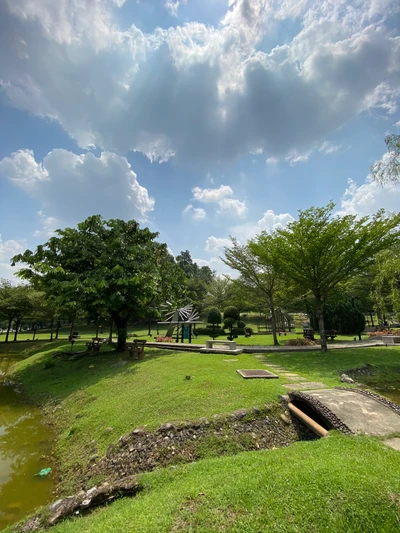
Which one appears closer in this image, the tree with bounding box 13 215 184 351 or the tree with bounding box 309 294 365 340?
the tree with bounding box 13 215 184 351

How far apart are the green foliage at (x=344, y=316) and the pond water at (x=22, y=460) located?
20.8 m

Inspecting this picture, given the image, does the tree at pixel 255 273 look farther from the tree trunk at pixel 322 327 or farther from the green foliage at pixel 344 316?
the green foliage at pixel 344 316

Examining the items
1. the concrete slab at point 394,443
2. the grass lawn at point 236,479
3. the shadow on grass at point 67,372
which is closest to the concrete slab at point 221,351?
the shadow on grass at point 67,372

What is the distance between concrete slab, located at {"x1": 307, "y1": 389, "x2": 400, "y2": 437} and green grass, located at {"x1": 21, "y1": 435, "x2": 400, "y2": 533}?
0.81 metres

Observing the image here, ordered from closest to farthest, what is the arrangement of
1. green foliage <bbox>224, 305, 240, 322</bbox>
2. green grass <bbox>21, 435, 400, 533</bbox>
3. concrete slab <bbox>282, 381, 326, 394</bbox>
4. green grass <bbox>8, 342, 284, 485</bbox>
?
green grass <bbox>21, 435, 400, 533</bbox> < green grass <bbox>8, 342, 284, 485</bbox> < concrete slab <bbox>282, 381, 326, 394</bbox> < green foliage <bbox>224, 305, 240, 322</bbox>

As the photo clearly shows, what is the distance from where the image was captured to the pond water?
4.54 meters

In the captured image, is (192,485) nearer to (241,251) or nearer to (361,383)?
(361,383)

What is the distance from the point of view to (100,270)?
1299 centimetres

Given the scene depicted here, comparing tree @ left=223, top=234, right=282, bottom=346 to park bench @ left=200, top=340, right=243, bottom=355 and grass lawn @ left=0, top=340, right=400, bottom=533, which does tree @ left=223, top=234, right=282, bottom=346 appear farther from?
grass lawn @ left=0, top=340, right=400, bottom=533

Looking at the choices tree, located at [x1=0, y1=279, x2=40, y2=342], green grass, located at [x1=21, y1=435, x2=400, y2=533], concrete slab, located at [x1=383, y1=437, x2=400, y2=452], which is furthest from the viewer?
tree, located at [x1=0, y1=279, x2=40, y2=342]

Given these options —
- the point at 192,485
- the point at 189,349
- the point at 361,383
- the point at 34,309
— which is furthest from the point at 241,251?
the point at 34,309

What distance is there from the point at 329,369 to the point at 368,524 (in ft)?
26.0

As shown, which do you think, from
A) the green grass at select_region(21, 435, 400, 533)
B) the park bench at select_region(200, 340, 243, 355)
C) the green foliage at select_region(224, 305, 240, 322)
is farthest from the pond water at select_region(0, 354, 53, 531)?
the green foliage at select_region(224, 305, 240, 322)

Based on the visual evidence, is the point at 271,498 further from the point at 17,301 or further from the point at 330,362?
the point at 17,301
